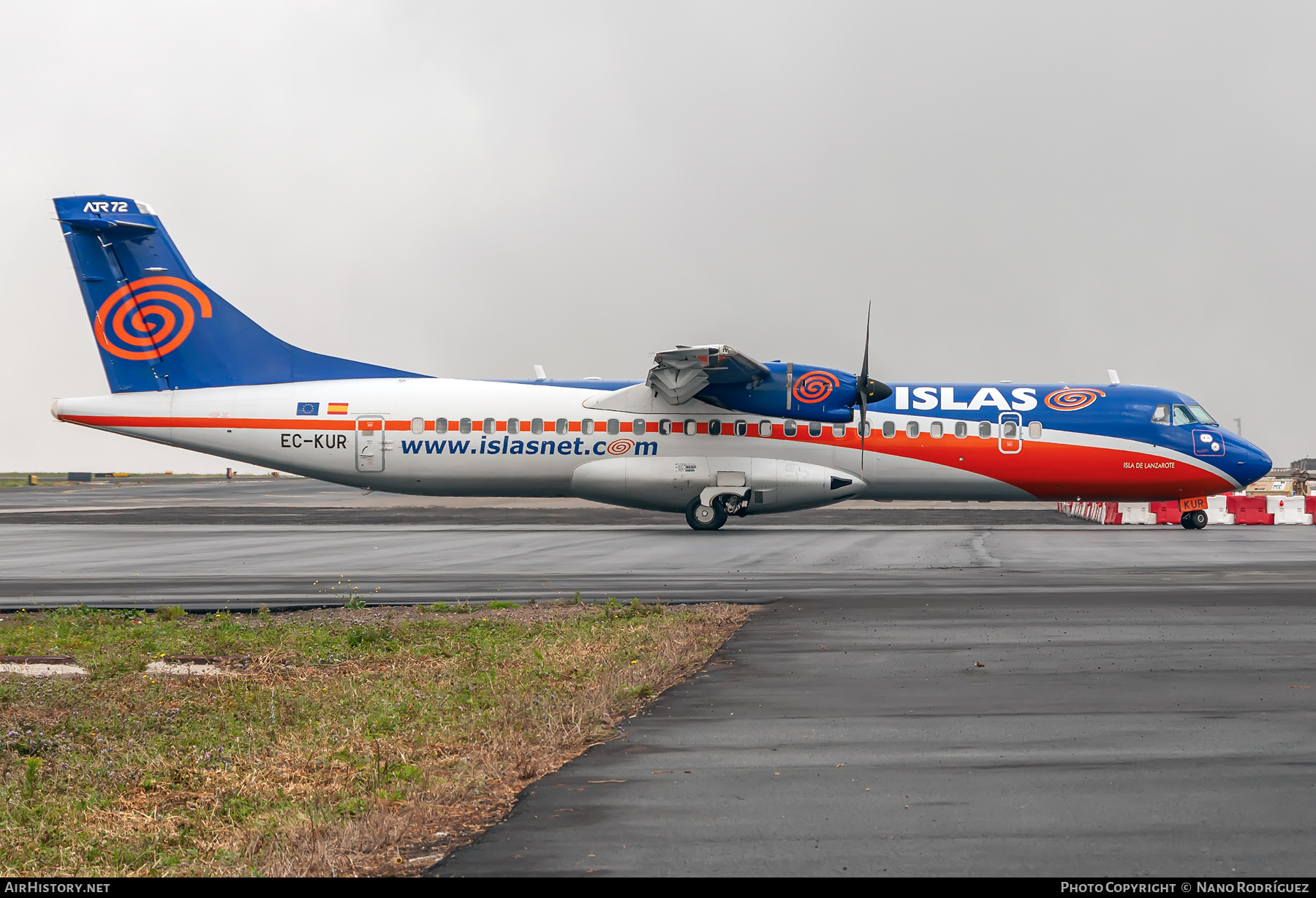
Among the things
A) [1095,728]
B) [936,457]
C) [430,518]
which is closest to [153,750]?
[1095,728]

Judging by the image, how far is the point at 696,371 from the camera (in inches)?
1170

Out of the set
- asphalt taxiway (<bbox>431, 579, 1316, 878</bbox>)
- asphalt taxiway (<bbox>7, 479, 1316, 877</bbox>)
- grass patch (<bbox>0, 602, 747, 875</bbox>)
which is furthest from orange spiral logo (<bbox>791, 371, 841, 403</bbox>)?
asphalt taxiway (<bbox>431, 579, 1316, 878</bbox>)

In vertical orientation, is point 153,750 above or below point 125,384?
below

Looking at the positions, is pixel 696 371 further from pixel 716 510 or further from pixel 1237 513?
pixel 1237 513

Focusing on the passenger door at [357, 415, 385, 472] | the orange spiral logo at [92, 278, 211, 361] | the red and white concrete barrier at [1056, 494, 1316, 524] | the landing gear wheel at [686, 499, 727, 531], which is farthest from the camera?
the red and white concrete barrier at [1056, 494, 1316, 524]

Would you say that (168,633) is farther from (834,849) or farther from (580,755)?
(834,849)

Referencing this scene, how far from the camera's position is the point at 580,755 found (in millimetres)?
6695

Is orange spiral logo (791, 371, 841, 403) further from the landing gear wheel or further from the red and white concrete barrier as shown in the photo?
the red and white concrete barrier

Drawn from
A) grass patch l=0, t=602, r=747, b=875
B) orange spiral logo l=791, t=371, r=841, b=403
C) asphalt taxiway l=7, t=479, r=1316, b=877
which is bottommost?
grass patch l=0, t=602, r=747, b=875

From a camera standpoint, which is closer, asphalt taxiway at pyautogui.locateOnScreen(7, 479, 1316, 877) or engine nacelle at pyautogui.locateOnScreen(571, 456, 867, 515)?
asphalt taxiway at pyautogui.locateOnScreen(7, 479, 1316, 877)

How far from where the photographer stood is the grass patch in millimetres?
5152

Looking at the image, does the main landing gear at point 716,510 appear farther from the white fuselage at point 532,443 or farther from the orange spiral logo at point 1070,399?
the orange spiral logo at point 1070,399

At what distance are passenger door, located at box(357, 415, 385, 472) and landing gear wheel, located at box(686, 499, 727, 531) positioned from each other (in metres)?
9.36
